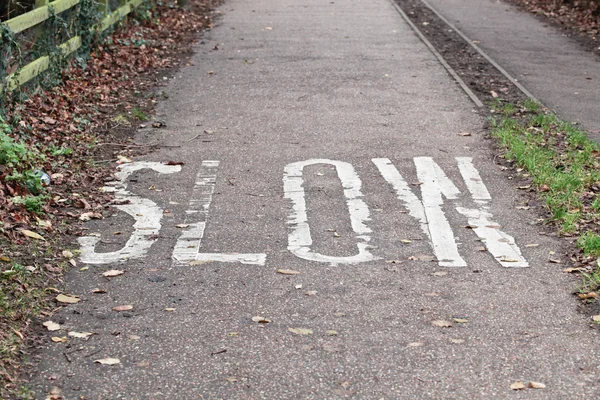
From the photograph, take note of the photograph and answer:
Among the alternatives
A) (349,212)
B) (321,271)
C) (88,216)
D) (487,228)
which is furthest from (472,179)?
(88,216)

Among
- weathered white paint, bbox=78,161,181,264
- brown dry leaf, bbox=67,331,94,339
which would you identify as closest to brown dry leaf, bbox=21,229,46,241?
weathered white paint, bbox=78,161,181,264

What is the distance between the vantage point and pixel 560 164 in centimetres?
952

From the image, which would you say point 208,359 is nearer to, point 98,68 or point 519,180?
point 519,180

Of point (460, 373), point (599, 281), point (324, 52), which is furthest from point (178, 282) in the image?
point (324, 52)

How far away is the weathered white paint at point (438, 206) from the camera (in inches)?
281

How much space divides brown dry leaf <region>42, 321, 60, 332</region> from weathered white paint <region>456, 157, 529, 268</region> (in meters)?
3.38

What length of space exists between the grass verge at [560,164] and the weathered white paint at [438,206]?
0.87 meters

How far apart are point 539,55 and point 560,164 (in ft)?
24.8

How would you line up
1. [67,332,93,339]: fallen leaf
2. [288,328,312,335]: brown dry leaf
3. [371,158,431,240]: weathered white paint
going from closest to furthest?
[67,332,93,339]: fallen leaf < [288,328,312,335]: brown dry leaf < [371,158,431,240]: weathered white paint

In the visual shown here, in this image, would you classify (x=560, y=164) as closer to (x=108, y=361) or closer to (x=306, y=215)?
(x=306, y=215)

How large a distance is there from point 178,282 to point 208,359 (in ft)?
4.18

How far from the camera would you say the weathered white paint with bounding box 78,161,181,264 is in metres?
7.05

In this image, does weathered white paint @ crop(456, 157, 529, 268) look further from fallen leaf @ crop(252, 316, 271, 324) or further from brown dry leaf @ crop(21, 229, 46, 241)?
brown dry leaf @ crop(21, 229, 46, 241)

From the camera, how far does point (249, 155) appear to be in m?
10.1
